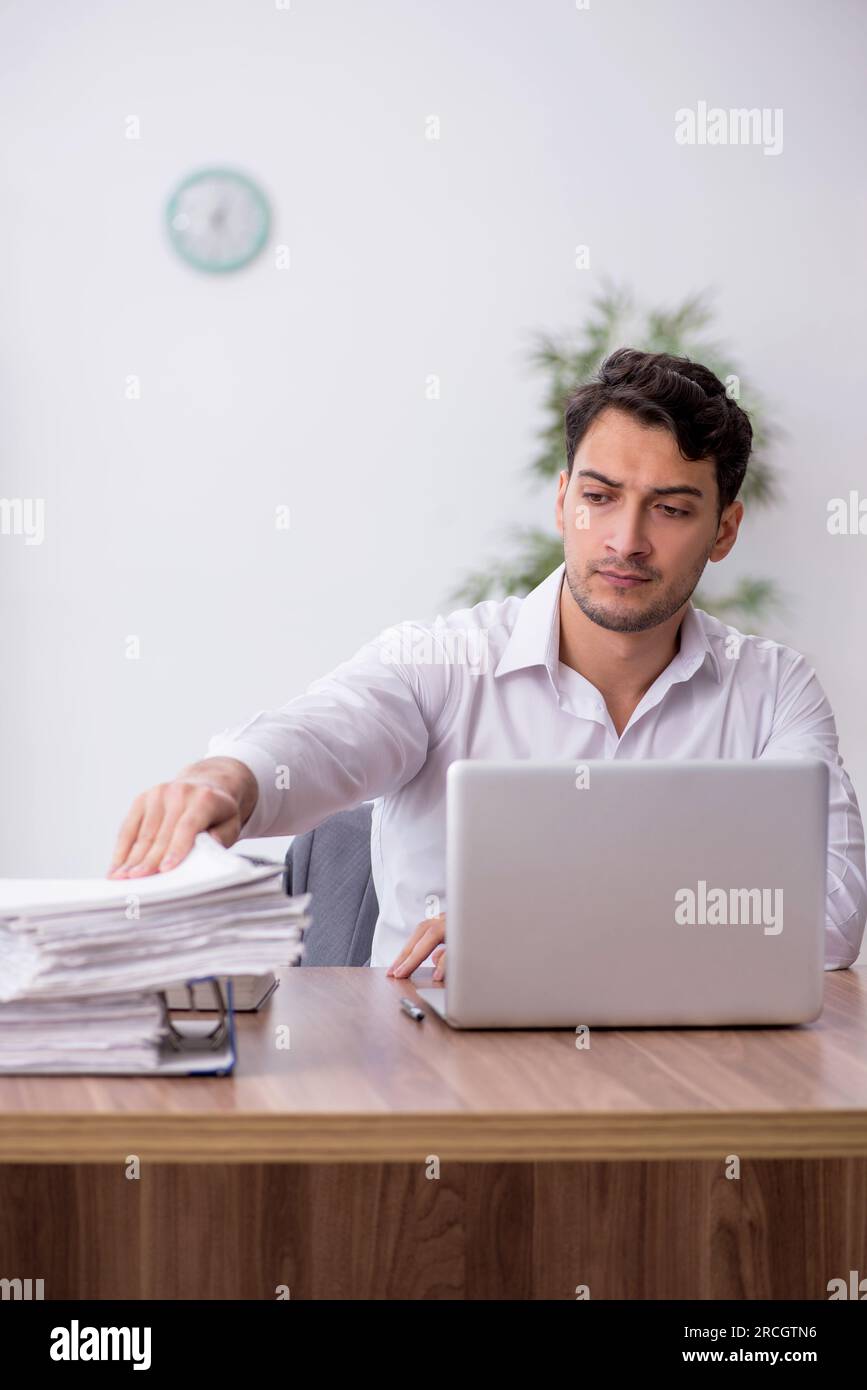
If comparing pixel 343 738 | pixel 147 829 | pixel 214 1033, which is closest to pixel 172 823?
pixel 147 829

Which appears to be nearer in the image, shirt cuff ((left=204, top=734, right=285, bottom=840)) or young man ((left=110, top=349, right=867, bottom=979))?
shirt cuff ((left=204, top=734, right=285, bottom=840))

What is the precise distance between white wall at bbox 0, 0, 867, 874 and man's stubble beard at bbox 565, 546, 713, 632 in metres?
1.69

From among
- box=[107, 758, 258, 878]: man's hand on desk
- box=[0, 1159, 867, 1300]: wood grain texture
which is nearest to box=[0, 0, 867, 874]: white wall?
box=[107, 758, 258, 878]: man's hand on desk

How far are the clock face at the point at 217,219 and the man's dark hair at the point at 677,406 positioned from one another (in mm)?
1771

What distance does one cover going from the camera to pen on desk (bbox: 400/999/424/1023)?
119 centimetres

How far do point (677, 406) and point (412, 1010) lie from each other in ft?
3.26

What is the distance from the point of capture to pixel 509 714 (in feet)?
6.21

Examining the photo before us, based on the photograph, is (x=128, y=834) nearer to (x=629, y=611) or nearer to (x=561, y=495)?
(x=629, y=611)

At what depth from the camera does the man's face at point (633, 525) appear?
72.4 inches

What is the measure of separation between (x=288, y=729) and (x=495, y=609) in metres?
0.55

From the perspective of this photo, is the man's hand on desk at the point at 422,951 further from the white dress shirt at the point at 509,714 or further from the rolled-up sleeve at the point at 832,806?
the rolled-up sleeve at the point at 832,806

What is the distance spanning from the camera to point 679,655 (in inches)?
76.0

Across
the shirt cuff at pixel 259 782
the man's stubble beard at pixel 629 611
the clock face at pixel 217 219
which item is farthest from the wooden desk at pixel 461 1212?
the clock face at pixel 217 219

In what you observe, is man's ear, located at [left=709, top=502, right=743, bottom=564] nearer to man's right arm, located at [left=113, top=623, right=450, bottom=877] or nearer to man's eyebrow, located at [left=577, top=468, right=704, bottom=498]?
man's eyebrow, located at [left=577, top=468, right=704, bottom=498]
